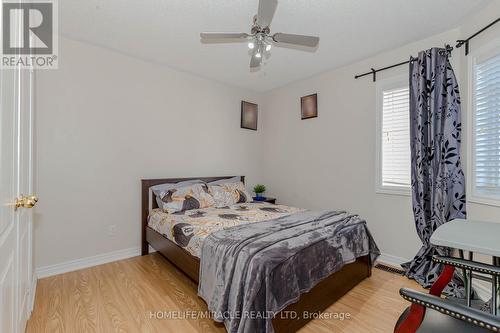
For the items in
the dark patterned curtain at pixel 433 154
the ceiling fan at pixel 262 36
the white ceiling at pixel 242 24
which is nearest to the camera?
the ceiling fan at pixel 262 36

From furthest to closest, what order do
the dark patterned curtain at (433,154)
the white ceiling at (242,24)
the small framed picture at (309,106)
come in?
the small framed picture at (309,106)
the dark patterned curtain at (433,154)
the white ceiling at (242,24)

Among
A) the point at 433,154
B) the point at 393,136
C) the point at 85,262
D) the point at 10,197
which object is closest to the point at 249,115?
the point at 393,136

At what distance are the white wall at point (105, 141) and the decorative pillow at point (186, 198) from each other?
0.44 metres

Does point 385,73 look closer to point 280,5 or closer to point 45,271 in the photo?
point 280,5

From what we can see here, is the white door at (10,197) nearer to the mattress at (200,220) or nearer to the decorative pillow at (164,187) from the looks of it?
the mattress at (200,220)

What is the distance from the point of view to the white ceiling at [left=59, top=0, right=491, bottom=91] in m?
2.17

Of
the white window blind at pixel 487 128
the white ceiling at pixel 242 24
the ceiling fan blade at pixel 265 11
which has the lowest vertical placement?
the white window blind at pixel 487 128

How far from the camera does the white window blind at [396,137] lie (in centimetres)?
289

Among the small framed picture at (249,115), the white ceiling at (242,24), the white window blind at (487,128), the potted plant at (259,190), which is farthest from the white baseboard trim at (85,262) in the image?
the white window blind at (487,128)

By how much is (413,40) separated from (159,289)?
3.86 m

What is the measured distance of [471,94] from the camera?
2307 millimetres

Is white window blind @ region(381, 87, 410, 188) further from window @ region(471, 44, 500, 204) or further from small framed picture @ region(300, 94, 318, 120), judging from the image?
small framed picture @ region(300, 94, 318, 120)

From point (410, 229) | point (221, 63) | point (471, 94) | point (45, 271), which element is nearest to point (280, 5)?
point (221, 63)

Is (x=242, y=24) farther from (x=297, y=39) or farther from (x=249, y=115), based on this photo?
(x=249, y=115)
